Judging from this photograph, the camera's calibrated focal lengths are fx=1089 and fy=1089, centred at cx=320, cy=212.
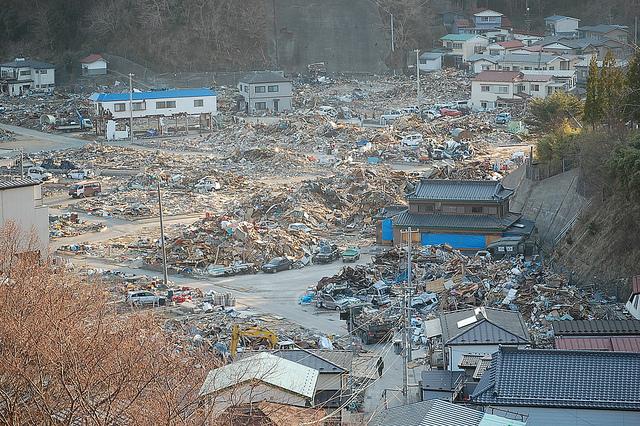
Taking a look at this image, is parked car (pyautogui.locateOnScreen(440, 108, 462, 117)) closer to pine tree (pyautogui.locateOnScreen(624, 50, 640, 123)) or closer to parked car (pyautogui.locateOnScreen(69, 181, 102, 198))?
parked car (pyautogui.locateOnScreen(69, 181, 102, 198))

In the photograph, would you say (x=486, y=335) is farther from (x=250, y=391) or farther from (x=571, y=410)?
(x=250, y=391)

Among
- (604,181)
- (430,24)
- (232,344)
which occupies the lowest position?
(232,344)

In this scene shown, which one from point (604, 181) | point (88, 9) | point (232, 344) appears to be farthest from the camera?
point (88, 9)

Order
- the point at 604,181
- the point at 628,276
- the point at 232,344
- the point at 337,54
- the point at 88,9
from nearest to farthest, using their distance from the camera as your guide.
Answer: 1. the point at 232,344
2. the point at 628,276
3. the point at 604,181
4. the point at 337,54
5. the point at 88,9

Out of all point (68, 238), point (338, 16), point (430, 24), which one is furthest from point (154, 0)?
point (68, 238)

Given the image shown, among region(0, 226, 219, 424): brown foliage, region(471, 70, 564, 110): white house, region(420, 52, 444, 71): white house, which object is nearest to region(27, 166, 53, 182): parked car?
region(471, 70, 564, 110): white house

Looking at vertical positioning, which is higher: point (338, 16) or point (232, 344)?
point (338, 16)

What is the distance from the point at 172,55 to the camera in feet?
168

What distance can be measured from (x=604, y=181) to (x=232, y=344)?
8.62m

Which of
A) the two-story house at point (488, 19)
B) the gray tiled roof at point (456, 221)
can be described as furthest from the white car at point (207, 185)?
the two-story house at point (488, 19)

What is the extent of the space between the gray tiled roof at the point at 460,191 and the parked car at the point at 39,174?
1269 cm

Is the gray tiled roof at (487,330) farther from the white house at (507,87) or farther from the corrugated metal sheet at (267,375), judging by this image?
the white house at (507,87)

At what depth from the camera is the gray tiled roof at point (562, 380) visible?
11.3 meters

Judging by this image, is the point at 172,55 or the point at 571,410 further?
the point at 172,55
